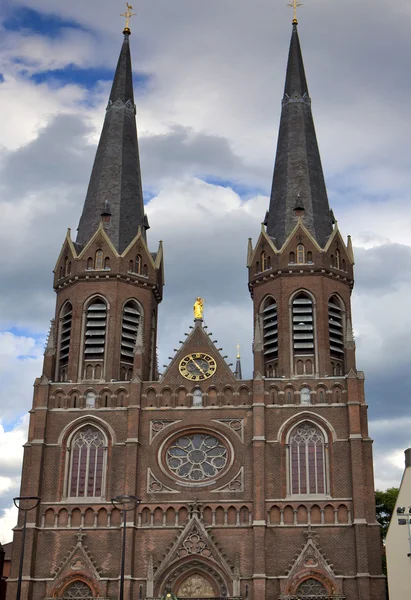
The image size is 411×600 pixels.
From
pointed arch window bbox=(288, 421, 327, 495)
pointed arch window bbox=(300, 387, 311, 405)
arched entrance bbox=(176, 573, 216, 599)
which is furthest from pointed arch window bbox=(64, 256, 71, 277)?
arched entrance bbox=(176, 573, 216, 599)

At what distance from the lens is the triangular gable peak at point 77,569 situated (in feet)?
164

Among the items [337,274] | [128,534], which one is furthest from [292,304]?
[128,534]

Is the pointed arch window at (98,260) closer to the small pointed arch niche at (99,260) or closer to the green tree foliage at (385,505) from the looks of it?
the small pointed arch niche at (99,260)

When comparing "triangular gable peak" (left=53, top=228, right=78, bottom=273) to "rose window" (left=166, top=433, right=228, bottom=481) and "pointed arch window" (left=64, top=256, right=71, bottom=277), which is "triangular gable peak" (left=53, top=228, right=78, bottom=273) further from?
"rose window" (left=166, top=433, right=228, bottom=481)

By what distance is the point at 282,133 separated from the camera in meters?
66.1

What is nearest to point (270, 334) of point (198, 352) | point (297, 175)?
point (198, 352)

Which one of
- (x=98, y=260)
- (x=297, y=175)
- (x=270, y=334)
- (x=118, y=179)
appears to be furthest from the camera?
(x=118, y=179)

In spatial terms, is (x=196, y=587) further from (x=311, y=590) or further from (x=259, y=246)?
(x=259, y=246)

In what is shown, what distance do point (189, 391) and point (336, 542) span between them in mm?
12594

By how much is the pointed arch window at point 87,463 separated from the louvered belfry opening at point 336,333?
1515 cm

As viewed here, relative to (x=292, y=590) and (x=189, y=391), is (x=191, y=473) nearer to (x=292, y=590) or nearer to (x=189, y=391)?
(x=189, y=391)

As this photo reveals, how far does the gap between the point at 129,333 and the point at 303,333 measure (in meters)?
11.3

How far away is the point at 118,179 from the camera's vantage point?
63.7 meters

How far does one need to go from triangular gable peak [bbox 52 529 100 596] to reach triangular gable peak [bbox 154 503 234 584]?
145 inches
